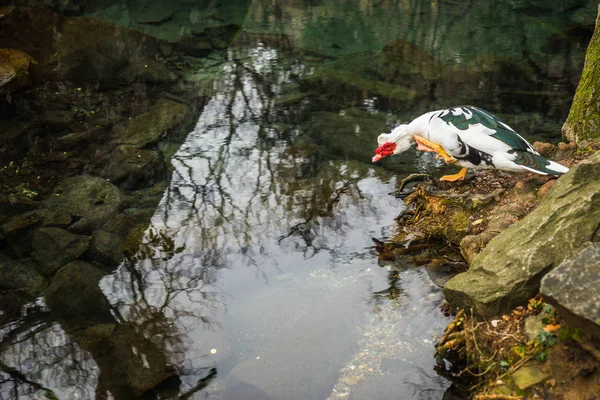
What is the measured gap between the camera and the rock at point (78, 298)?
14.8 feet

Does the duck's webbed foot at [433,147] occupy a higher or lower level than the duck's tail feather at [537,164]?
lower

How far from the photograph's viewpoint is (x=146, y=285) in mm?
4855

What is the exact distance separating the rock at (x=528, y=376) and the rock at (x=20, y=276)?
368cm

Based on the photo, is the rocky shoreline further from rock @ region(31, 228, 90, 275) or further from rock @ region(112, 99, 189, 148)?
rock @ region(112, 99, 189, 148)

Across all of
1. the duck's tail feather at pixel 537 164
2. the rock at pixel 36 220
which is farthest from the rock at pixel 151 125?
the duck's tail feather at pixel 537 164

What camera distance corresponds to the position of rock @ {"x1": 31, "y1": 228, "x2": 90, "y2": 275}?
5164 millimetres

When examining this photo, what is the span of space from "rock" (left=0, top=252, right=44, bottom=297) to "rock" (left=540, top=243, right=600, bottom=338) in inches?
154

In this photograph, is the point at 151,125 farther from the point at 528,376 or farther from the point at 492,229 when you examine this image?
the point at 528,376

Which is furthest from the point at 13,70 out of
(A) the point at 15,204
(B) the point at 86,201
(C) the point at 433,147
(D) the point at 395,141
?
(C) the point at 433,147

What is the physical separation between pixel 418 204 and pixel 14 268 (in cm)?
353

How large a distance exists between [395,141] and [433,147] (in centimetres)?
37

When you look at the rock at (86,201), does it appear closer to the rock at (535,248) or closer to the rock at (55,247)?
the rock at (55,247)

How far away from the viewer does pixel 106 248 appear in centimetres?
529

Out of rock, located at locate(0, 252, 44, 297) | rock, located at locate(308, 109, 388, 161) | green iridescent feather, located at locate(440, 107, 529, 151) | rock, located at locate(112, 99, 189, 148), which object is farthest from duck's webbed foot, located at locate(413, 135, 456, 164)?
rock, located at locate(112, 99, 189, 148)
